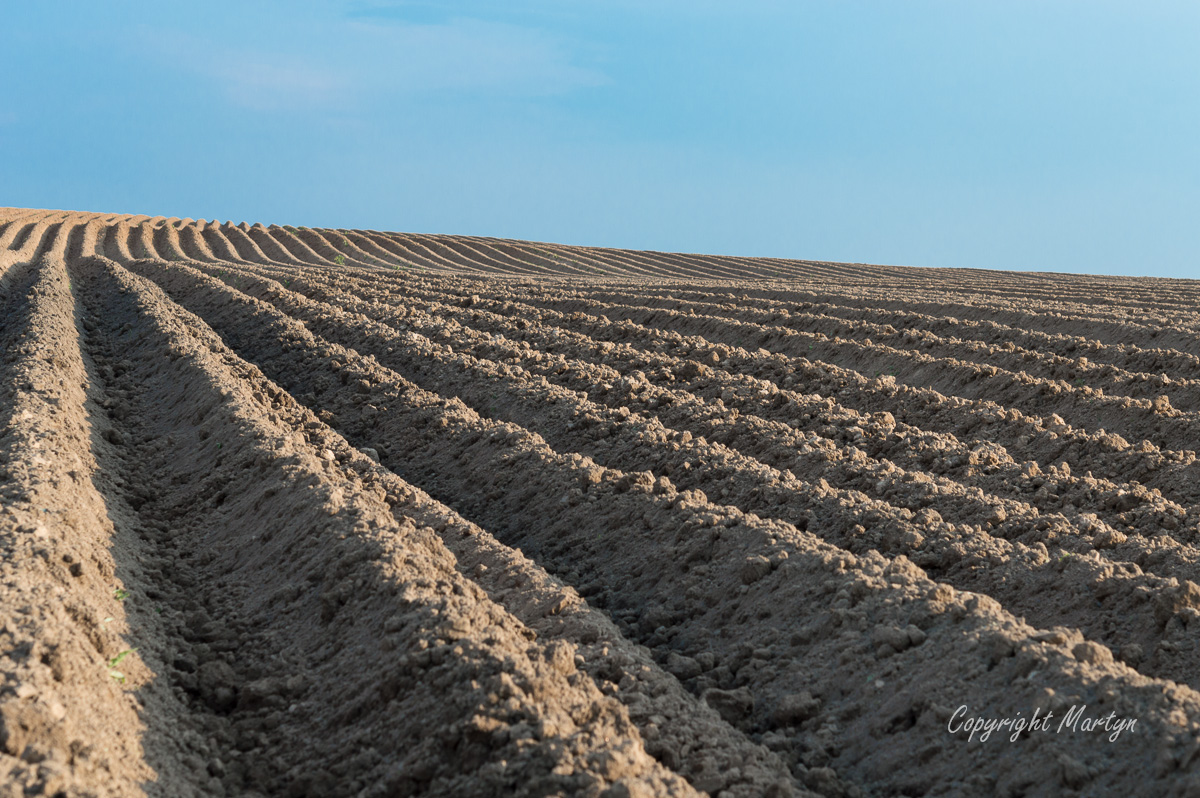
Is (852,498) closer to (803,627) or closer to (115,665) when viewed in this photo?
(803,627)

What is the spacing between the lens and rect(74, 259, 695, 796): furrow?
→ 308cm

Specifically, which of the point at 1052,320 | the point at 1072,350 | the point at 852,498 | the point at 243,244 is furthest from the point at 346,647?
the point at 243,244

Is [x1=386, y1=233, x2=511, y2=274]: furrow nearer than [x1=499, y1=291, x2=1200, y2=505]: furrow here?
No

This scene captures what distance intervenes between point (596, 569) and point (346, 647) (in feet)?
5.37

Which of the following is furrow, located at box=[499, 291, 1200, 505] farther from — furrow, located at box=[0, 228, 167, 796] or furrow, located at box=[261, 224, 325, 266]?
furrow, located at box=[261, 224, 325, 266]

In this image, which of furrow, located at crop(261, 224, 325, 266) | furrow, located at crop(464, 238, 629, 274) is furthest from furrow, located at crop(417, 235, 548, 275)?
furrow, located at crop(261, 224, 325, 266)

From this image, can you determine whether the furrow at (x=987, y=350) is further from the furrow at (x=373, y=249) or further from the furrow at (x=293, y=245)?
the furrow at (x=293, y=245)

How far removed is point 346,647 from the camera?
3.96m

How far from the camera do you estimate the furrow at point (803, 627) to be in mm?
3321

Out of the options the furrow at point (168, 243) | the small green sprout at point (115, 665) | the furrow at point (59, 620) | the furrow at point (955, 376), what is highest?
the furrow at point (168, 243)

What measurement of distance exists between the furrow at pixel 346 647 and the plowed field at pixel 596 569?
2cm

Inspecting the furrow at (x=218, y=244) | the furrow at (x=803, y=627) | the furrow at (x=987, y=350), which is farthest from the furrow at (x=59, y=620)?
the furrow at (x=218, y=244)

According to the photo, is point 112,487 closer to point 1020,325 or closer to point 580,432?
point 580,432

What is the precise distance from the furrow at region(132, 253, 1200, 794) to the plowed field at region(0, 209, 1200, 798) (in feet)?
0.05
